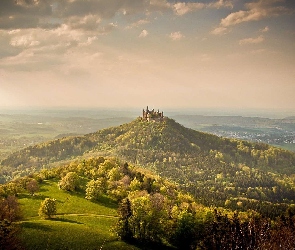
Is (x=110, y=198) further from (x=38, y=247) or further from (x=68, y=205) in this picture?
(x=38, y=247)

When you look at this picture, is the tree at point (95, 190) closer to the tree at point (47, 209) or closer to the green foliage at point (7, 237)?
the tree at point (47, 209)

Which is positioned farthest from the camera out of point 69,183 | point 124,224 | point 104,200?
point 69,183

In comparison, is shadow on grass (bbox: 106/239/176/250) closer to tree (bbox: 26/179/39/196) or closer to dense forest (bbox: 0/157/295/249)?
dense forest (bbox: 0/157/295/249)

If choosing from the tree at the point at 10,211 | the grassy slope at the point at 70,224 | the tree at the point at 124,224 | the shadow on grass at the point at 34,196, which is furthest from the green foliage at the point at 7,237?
the shadow on grass at the point at 34,196

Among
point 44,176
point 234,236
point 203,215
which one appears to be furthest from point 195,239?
point 44,176

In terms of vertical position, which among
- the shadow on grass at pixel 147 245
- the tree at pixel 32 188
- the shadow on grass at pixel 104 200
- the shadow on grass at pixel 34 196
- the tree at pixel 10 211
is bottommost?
the shadow on grass at pixel 147 245

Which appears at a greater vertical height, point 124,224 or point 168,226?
point 124,224

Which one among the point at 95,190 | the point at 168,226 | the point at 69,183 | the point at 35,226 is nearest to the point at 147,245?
the point at 168,226

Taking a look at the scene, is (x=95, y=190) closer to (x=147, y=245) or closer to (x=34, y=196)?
(x=34, y=196)
